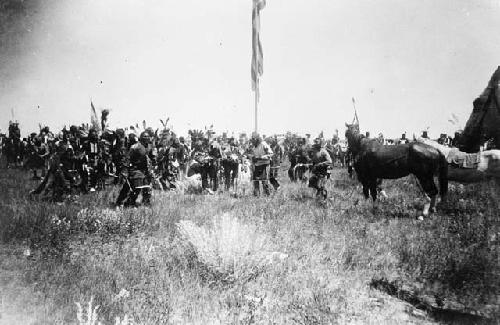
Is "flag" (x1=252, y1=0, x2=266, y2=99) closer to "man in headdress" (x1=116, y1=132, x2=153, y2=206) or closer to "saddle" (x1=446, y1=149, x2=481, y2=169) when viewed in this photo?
"man in headdress" (x1=116, y1=132, x2=153, y2=206)

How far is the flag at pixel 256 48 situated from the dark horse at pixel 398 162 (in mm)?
3919

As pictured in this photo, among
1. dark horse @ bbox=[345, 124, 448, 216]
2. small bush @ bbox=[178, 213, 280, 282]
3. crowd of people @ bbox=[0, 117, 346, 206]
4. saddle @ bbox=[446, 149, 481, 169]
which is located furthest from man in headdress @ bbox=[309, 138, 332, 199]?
small bush @ bbox=[178, 213, 280, 282]

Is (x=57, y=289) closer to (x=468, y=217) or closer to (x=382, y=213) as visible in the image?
(x=382, y=213)

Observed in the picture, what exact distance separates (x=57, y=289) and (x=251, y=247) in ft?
8.67

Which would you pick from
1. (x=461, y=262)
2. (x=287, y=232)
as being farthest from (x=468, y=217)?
(x=287, y=232)

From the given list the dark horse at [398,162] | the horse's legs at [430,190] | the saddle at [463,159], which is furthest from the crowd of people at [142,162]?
the saddle at [463,159]

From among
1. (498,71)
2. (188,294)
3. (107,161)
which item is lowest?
(188,294)

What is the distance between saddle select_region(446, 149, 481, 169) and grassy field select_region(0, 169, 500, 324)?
1.40 meters

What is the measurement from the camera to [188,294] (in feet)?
14.2

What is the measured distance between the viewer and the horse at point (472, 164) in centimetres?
757

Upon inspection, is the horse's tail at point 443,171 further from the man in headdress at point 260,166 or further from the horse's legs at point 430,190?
the man in headdress at point 260,166

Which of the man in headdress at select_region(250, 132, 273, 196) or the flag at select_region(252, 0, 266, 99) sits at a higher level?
the flag at select_region(252, 0, 266, 99)

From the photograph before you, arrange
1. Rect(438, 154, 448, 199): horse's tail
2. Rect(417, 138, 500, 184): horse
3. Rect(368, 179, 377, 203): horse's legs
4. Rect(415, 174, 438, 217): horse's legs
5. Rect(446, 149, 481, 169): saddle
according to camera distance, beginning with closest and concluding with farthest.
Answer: Rect(417, 138, 500, 184): horse → Rect(446, 149, 481, 169): saddle → Rect(415, 174, 438, 217): horse's legs → Rect(438, 154, 448, 199): horse's tail → Rect(368, 179, 377, 203): horse's legs

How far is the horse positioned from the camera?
24.8ft
